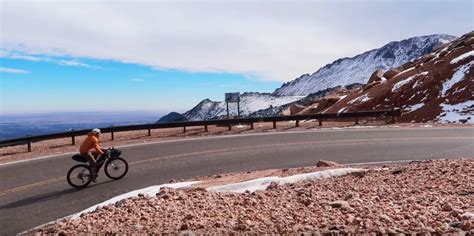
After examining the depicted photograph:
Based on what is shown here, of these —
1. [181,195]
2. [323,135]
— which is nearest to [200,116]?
[323,135]

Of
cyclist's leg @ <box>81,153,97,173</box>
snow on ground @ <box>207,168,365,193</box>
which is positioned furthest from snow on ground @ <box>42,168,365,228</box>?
cyclist's leg @ <box>81,153,97,173</box>

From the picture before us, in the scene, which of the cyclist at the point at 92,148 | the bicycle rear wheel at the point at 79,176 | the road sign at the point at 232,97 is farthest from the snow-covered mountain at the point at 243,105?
the bicycle rear wheel at the point at 79,176

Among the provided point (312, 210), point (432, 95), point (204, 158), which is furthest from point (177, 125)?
point (312, 210)

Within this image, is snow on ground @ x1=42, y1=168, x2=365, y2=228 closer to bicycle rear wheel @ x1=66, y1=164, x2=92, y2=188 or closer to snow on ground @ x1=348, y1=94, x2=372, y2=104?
bicycle rear wheel @ x1=66, y1=164, x2=92, y2=188

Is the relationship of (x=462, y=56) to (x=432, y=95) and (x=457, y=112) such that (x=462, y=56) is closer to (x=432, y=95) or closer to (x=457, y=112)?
(x=432, y=95)

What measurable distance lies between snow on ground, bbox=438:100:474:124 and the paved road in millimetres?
5514

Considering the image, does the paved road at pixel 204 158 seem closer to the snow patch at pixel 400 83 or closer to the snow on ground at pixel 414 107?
the snow on ground at pixel 414 107

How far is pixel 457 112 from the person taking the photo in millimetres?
27922

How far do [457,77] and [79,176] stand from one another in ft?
98.0

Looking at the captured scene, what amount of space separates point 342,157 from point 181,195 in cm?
845

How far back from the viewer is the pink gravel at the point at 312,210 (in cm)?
574

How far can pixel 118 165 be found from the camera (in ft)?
43.9

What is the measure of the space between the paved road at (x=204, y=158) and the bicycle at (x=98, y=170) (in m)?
0.24

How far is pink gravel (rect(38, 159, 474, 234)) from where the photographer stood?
5.74m
